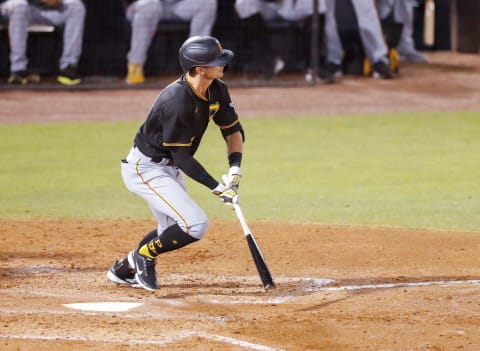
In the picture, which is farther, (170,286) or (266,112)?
(266,112)

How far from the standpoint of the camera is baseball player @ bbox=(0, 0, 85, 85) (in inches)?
568

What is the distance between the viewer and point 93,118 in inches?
542

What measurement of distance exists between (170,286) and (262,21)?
970cm

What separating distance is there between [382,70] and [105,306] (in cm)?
1086

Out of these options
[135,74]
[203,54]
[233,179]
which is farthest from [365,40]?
[203,54]

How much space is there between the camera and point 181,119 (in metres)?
5.93

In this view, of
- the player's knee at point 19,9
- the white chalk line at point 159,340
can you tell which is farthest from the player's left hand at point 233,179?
the player's knee at point 19,9

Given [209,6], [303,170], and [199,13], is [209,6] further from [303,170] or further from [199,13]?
[303,170]

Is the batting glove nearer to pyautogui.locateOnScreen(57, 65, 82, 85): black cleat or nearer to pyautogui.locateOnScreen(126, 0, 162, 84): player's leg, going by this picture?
pyautogui.locateOnScreen(126, 0, 162, 84): player's leg

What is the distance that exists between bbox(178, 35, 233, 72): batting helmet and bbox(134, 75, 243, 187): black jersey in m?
0.16

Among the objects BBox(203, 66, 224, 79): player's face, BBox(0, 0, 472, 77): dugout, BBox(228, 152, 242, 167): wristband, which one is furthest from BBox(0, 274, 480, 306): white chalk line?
BBox(0, 0, 472, 77): dugout

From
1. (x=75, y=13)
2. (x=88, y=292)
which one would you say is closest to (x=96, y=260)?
(x=88, y=292)

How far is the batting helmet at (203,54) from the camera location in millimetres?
5938

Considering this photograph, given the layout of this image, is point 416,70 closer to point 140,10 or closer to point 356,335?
point 140,10
